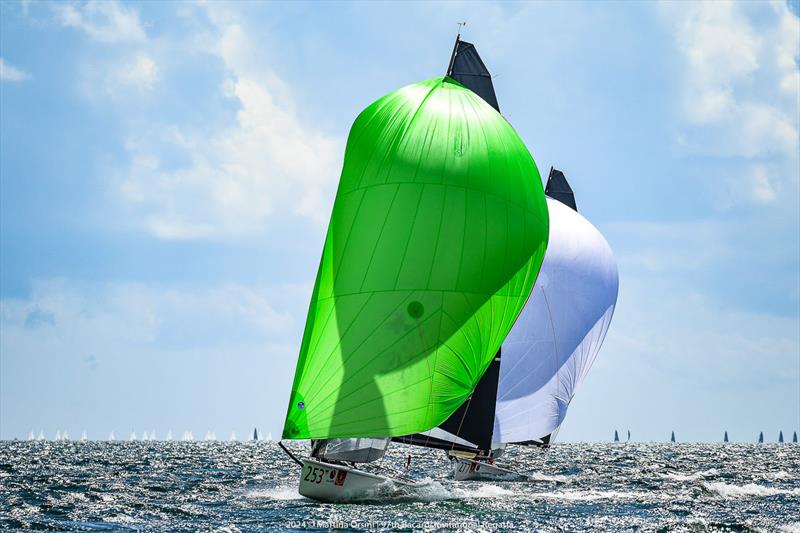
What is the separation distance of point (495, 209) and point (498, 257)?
127 cm

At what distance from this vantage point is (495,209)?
86.0 ft

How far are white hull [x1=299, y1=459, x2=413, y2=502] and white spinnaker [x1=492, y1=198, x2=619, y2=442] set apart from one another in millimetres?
11524

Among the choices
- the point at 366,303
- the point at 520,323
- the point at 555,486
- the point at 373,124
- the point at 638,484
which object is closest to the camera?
the point at 366,303

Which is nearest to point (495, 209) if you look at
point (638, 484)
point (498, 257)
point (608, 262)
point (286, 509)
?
point (498, 257)

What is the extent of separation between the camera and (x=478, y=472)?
133 ft

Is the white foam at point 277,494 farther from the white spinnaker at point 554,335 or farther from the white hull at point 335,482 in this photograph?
the white spinnaker at point 554,335

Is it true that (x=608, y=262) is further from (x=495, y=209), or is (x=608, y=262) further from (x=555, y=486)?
(x=495, y=209)

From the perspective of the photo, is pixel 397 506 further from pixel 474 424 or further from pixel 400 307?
pixel 474 424

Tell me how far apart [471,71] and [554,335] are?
35.6 feet

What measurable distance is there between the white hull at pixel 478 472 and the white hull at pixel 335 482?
43.2ft

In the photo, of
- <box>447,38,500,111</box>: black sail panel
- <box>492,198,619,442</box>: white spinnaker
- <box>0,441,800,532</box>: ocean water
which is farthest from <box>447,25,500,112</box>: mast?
<box>0,441,800,532</box>: ocean water

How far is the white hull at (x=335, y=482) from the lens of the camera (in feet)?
89.0

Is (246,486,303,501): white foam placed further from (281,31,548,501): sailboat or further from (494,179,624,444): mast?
(494,179,624,444): mast

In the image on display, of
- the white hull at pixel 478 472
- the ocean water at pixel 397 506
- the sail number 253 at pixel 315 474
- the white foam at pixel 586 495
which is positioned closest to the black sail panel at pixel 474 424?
the ocean water at pixel 397 506
